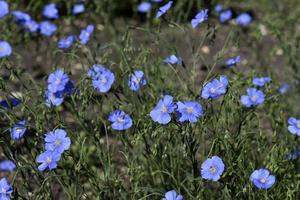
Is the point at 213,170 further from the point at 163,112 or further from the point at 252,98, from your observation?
the point at 252,98

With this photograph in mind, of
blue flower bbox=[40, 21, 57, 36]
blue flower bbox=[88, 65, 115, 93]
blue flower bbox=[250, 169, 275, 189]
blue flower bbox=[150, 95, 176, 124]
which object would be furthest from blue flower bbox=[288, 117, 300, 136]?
blue flower bbox=[40, 21, 57, 36]

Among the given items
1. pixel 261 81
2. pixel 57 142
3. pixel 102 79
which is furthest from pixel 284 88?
pixel 57 142

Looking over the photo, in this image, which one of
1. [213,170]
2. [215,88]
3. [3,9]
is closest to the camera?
[213,170]

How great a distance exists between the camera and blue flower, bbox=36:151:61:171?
3.07 meters

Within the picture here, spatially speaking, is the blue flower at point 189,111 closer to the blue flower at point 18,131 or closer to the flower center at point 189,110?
the flower center at point 189,110

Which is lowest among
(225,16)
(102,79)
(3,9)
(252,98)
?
(225,16)

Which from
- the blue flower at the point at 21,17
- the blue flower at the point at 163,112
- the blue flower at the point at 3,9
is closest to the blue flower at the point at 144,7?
the blue flower at the point at 21,17

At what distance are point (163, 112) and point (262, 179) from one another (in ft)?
1.80

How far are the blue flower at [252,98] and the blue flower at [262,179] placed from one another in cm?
48

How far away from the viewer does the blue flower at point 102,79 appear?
345cm

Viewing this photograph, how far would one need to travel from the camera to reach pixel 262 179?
3088 millimetres

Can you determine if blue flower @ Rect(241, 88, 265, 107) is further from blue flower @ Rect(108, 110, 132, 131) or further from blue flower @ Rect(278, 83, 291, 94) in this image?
blue flower @ Rect(278, 83, 291, 94)

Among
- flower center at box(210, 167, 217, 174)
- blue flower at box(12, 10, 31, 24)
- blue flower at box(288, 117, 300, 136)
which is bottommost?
blue flower at box(12, 10, 31, 24)

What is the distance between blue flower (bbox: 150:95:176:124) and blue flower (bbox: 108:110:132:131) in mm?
232
